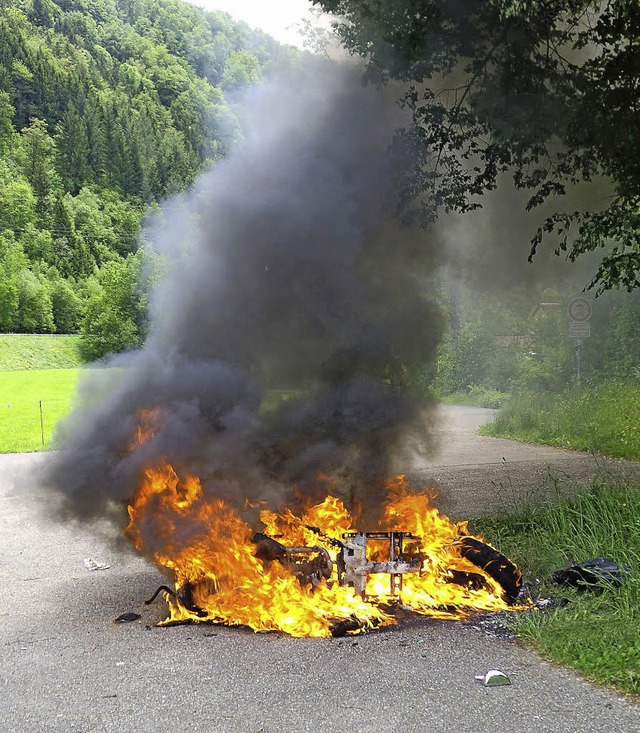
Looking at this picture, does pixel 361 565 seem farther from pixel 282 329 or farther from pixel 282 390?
pixel 282 329

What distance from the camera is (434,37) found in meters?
6.21

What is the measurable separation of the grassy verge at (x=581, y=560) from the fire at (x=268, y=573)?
1.77 feet

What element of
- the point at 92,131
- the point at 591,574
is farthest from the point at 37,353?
the point at 92,131

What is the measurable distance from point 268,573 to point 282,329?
219 centimetres

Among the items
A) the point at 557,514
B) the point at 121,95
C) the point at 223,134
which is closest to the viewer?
the point at 557,514

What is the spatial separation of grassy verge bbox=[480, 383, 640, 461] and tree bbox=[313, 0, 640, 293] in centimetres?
580

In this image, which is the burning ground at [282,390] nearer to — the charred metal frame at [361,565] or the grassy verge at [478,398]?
the charred metal frame at [361,565]

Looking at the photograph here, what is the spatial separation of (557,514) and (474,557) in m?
1.76

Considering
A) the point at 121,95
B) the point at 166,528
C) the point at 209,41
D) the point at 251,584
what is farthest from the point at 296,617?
the point at 121,95

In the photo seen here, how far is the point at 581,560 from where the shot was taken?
5594mm

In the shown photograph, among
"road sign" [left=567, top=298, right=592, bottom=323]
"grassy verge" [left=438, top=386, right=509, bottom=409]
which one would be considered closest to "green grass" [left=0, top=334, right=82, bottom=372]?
"grassy verge" [left=438, top=386, right=509, bottom=409]

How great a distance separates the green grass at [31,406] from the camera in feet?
53.7

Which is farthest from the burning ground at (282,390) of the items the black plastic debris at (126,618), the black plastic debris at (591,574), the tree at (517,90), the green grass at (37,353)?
the green grass at (37,353)

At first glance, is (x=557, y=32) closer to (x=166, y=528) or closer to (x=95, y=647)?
(x=166, y=528)
